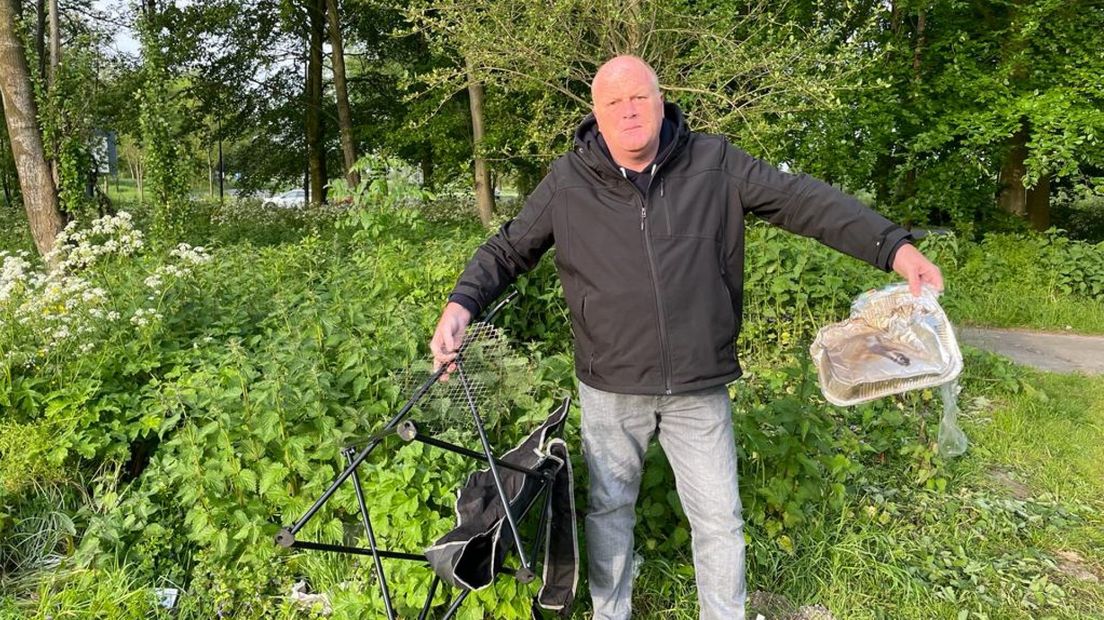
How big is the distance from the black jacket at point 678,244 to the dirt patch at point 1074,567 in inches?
80.8

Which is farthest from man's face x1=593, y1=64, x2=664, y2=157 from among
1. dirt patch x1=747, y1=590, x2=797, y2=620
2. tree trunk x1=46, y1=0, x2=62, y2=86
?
tree trunk x1=46, y1=0, x2=62, y2=86

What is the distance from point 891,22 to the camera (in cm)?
1050

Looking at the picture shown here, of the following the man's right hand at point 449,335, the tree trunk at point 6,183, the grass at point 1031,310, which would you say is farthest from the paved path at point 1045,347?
the tree trunk at point 6,183

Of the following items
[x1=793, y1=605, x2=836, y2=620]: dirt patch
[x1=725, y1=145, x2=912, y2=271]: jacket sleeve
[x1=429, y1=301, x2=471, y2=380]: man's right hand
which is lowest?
[x1=793, y1=605, x2=836, y2=620]: dirt patch

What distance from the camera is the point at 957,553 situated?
3.13 metres

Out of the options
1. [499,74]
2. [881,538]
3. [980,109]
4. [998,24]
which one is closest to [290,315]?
[881,538]

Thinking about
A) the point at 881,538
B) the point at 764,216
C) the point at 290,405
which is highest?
the point at 764,216

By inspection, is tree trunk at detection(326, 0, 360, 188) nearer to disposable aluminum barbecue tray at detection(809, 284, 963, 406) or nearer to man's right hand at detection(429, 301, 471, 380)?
man's right hand at detection(429, 301, 471, 380)

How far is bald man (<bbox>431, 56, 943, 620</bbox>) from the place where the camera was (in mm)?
2164

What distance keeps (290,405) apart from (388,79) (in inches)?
717

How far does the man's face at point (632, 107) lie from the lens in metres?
2.13

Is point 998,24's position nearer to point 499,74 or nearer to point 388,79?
point 499,74

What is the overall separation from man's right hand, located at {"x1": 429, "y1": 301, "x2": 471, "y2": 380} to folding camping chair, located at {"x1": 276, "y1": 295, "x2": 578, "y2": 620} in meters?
0.04

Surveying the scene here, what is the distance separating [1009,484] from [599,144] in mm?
3207
